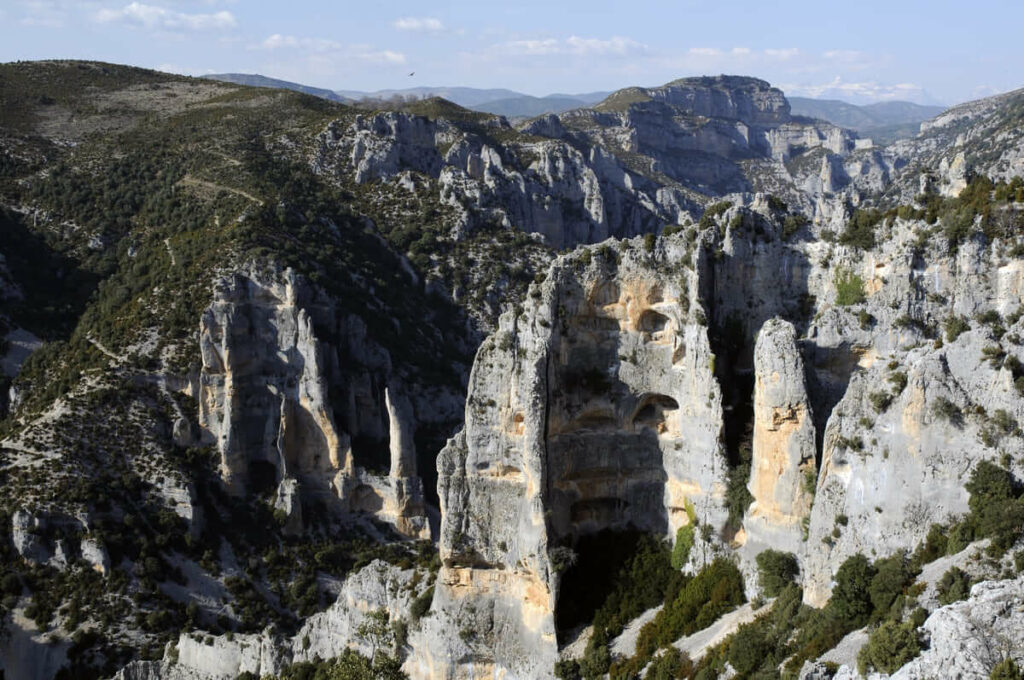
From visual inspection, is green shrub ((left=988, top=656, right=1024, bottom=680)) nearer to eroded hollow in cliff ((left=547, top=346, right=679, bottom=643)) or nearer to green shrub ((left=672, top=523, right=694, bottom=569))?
green shrub ((left=672, top=523, right=694, bottom=569))

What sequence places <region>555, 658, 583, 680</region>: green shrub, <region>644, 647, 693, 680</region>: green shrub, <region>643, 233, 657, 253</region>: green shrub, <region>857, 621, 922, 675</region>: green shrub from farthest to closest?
<region>643, 233, 657, 253</region>: green shrub
<region>555, 658, 583, 680</region>: green shrub
<region>644, 647, 693, 680</region>: green shrub
<region>857, 621, 922, 675</region>: green shrub

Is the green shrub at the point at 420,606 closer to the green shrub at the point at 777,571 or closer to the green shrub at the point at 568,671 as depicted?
the green shrub at the point at 568,671

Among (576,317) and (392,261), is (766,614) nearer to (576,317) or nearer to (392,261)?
(576,317)

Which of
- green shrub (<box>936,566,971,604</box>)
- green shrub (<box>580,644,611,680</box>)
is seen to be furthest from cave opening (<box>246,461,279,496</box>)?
green shrub (<box>936,566,971,604</box>)

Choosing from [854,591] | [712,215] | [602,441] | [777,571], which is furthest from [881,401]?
[712,215]

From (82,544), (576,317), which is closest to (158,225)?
(82,544)

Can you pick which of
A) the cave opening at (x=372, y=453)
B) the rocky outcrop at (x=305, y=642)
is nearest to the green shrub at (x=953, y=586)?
the rocky outcrop at (x=305, y=642)

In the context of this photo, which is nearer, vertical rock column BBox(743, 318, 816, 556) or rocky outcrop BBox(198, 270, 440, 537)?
vertical rock column BBox(743, 318, 816, 556)
